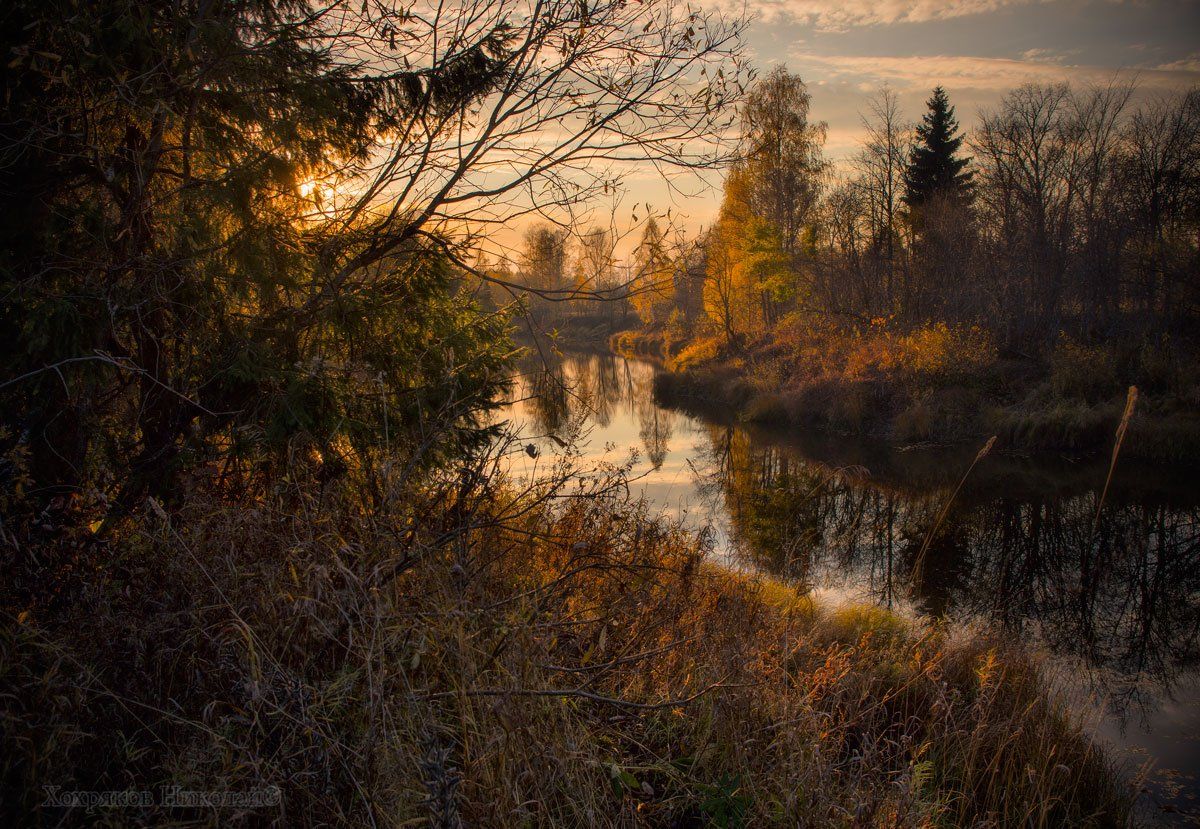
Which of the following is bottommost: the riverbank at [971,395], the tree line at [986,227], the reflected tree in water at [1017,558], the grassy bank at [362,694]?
the reflected tree in water at [1017,558]

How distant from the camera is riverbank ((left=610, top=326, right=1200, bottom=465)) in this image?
14289mm

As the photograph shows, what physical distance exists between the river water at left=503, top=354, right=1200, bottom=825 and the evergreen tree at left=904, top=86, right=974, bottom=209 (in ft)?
53.9

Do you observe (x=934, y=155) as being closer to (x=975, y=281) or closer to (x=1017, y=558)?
(x=975, y=281)

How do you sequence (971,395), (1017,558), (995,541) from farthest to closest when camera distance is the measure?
(971,395) < (995,541) < (1017,558)

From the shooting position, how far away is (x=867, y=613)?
24.0 feet

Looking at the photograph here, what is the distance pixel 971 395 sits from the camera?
1709 cm

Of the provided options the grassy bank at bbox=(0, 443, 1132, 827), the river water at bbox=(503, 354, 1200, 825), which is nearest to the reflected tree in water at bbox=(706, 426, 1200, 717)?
the river water at bbox=(503, 354, 1200, 825)

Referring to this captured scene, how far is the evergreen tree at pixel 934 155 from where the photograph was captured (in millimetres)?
27844

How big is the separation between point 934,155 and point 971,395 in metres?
16.0

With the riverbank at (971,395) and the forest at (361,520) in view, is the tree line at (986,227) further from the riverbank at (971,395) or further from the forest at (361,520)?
the forest at (361,520)

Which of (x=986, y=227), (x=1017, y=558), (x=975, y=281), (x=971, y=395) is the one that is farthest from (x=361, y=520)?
(x=986, y=227)

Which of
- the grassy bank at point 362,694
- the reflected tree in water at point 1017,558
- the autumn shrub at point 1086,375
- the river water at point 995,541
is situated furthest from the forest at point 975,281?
the grassy bank at point 362,694

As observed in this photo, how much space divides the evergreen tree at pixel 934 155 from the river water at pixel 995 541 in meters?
16.4

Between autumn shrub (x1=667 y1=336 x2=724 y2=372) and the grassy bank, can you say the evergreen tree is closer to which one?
autumn shrub (x1=667 y1=336 x2=724 y2=372)
